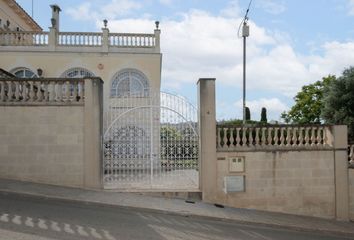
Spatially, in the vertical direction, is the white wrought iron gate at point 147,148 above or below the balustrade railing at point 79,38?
below

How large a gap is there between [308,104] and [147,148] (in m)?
27.2

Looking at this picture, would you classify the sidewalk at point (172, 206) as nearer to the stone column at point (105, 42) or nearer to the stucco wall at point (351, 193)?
the stucco wall at point (351, 193)

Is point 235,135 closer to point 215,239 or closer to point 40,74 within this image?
point 215,239

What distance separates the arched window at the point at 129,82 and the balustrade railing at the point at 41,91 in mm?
12143

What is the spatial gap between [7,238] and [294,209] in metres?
7.77

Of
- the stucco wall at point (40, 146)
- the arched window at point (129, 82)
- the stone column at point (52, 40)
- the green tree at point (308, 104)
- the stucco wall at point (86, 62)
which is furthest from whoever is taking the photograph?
the green tree at point (308, 104)

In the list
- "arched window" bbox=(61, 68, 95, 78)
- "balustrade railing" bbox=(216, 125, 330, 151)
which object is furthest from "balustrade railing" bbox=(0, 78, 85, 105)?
"arched window" bbox=(61, 68, 95, 78)

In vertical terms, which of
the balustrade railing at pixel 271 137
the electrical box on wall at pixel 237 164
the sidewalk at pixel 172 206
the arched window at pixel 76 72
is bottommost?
the sidewalk at pixel 172 206

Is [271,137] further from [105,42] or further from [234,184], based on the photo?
[105,42]

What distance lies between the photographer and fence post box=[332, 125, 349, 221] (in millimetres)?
11753

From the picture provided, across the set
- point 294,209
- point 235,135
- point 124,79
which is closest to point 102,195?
point 235,135

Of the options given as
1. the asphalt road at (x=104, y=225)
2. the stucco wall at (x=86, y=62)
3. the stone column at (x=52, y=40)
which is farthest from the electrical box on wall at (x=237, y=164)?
the stone column at (x=52, y=40)

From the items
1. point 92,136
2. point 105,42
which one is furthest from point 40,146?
point 105,42

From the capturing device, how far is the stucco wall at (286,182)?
1139 cm
